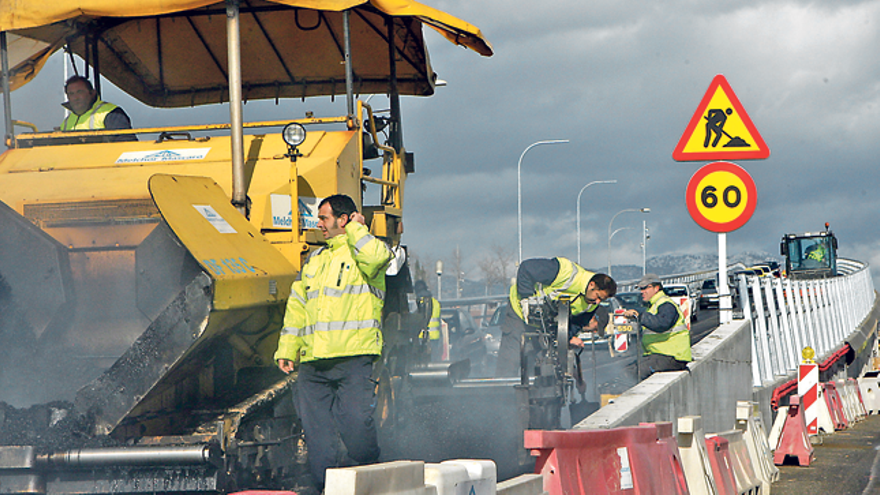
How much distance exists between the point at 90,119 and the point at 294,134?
6.65 ft

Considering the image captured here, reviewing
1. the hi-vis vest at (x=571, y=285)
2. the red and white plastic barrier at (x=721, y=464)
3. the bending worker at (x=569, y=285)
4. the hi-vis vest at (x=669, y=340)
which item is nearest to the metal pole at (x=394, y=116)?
the bending worker at (x=569, y=285)

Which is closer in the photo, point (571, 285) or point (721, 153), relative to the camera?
point (721, 153)

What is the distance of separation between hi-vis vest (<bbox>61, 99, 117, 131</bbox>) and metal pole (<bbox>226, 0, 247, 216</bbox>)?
1.63 metres

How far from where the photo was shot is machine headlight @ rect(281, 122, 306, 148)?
580 centimetres

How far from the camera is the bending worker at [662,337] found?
8.38 m

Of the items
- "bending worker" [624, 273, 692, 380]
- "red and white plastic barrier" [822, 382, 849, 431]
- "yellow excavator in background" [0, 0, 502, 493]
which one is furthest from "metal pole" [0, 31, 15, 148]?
"red and white plastic barrier" [822, 382, 849, 431]

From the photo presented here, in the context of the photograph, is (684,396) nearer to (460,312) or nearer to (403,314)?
(403,314)

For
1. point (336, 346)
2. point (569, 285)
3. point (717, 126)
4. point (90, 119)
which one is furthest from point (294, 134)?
point (717, 126)

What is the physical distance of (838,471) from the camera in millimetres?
8781

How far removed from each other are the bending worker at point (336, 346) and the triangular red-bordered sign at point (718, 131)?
12.5ft

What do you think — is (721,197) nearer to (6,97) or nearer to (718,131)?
(718,131)

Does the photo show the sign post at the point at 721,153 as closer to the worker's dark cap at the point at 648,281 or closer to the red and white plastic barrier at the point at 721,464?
the worker's dark cap at the point at 648,281

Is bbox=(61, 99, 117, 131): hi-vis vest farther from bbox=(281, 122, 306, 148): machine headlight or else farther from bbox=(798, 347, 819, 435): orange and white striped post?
bbox=(798, 347, 819, 435): orange and white striped post

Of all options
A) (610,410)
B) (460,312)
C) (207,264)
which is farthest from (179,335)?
(460,312)
